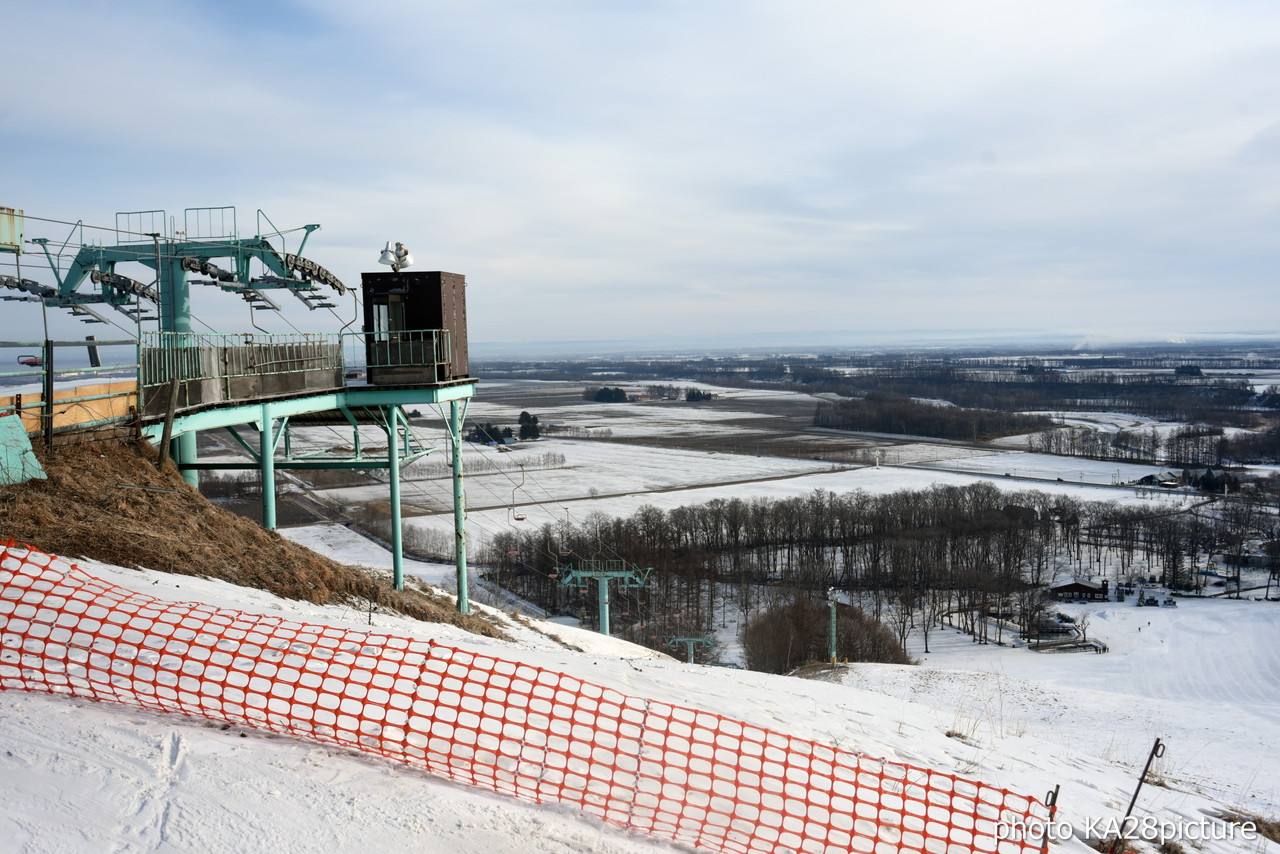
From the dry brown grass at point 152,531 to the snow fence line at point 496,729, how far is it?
1310mm

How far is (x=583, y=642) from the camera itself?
14461 millimetres

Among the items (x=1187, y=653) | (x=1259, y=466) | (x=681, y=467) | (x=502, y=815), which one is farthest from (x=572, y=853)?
(x=1259, y=466)

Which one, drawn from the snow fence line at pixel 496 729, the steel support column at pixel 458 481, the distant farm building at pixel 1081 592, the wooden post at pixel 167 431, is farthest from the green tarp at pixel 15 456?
the distant farm building at pixel 1081 592

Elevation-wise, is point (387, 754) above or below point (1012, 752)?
above

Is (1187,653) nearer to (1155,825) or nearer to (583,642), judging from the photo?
(583,642)

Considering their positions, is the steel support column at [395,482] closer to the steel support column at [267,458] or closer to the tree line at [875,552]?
the steel support column at [267,458]

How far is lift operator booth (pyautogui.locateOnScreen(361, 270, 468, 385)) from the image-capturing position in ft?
54.7

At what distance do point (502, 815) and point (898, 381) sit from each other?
202 m

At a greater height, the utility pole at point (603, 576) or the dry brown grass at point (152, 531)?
the dry brown grass at point (152, 531)

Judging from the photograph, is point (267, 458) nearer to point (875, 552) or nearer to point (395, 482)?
point (395, 482)

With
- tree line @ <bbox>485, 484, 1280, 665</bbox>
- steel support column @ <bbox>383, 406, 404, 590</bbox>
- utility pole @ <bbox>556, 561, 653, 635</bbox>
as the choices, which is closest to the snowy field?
steel support column @ <bbox>383, 406, 404, 590</bbox>

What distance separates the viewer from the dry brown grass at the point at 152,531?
27.0 ft

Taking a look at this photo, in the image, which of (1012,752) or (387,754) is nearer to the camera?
(387,754)

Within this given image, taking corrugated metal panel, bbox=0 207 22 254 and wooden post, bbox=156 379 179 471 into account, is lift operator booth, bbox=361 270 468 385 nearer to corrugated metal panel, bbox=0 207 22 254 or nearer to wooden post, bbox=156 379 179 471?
wooden post, bbox=156 379 179 471
